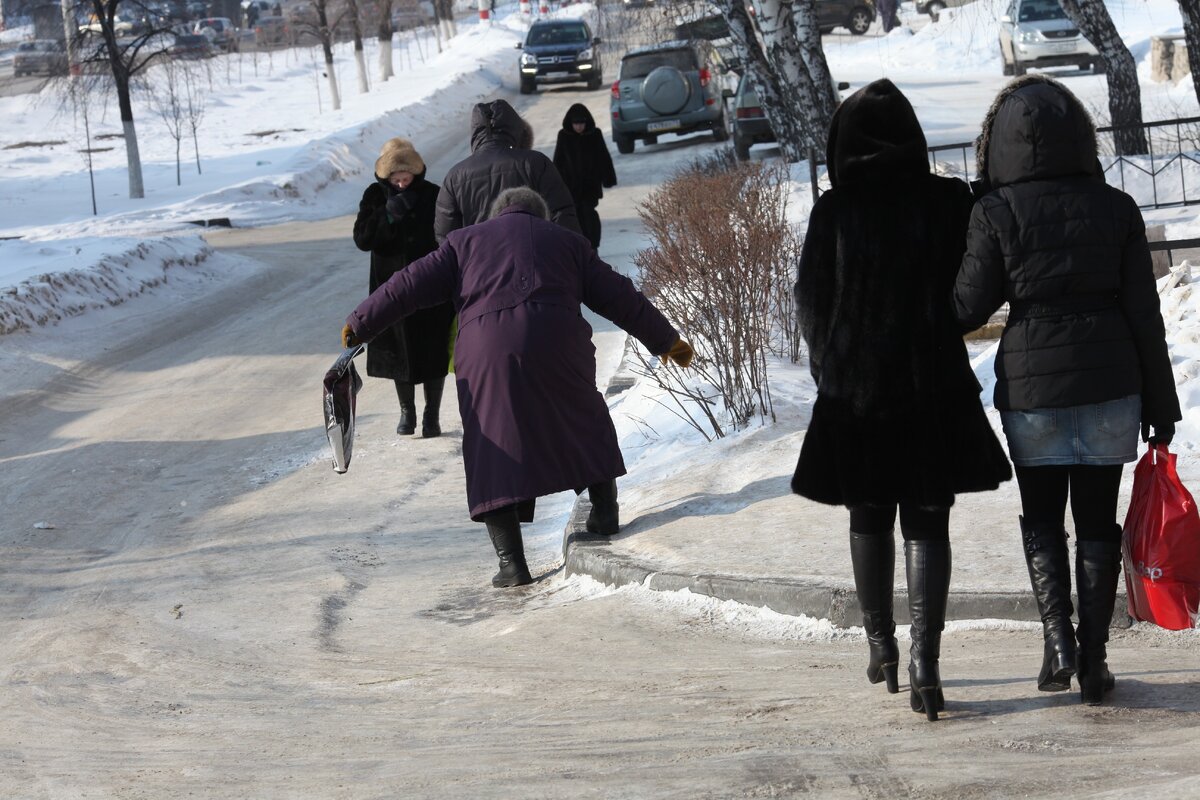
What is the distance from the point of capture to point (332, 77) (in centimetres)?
3978

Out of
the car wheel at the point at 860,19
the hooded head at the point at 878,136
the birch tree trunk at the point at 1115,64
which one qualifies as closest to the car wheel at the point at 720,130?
the birch tree trunk at the point at 1115,64

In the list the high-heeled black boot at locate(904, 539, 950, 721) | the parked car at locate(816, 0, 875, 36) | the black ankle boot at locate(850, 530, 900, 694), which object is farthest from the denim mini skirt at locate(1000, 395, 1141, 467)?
the parked car at locate(816, 0, 875, 36)

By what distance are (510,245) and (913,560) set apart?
237 cm

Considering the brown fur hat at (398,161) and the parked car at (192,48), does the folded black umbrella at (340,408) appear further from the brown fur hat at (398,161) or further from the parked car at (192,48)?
the parked car at (192,48)

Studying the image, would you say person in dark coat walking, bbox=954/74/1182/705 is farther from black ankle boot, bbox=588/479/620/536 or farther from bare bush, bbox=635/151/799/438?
bare bush, bbox=635/151/799/438

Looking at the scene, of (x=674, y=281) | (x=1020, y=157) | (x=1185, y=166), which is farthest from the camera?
(x=1185, y=166)

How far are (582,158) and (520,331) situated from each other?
24.0 feet

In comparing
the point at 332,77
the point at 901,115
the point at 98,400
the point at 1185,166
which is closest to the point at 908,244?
the point at 901,115

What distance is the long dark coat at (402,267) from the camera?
8.76 m

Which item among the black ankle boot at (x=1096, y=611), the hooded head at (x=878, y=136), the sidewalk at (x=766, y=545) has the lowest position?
the sidewalk at (x=766, y=545)

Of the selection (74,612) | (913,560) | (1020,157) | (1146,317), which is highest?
(1020,157)

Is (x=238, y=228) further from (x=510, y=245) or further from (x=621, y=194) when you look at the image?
(x=510, y=245)

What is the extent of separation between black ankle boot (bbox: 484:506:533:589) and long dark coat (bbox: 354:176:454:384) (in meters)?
2.52

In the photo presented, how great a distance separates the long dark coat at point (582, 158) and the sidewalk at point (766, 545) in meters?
5.74
